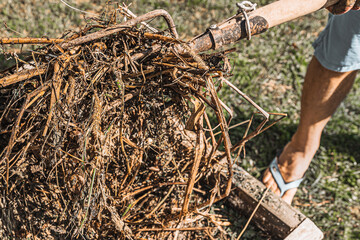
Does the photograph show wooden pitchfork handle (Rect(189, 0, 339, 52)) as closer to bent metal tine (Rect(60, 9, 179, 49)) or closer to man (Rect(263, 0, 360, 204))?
bent metal tine (Rect(60, 9, 179, 49))

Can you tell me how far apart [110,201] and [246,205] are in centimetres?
91

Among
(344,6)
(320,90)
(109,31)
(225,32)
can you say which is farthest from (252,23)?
(320,90)

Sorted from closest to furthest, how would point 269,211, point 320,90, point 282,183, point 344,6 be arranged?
point 344,6, point 269,211, point 320,90, point 282,183

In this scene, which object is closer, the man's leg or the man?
the man

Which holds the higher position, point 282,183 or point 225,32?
point 225,32

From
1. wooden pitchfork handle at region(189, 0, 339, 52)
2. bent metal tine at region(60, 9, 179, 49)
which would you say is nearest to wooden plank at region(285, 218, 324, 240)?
wooden pitchfork handle at region(189, 0, 339, 52)

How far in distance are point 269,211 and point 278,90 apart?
61.9 inches

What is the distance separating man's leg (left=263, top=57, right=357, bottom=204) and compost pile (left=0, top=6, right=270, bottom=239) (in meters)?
0.85

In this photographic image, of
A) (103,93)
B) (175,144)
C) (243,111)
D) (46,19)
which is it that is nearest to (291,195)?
(243,111)

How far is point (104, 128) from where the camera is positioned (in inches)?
63.4

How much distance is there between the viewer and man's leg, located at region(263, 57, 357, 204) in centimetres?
228

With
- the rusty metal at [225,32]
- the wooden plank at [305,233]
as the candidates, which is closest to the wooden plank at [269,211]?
the wooden plank at [305,233]

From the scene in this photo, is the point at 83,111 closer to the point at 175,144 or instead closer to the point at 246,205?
the point at 175,144

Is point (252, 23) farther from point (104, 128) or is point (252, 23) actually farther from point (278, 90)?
point (278, 90)
